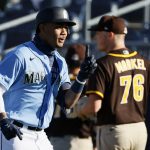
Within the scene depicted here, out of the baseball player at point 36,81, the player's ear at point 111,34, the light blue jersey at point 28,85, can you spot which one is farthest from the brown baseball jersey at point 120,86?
the light blue jersey at point 28,85

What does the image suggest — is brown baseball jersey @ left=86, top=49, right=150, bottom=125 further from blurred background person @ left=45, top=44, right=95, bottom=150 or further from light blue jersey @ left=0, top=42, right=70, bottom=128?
light blue jersey @ left=0, top=42, right=70, bottom=128

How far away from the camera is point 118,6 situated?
11195 millimetres

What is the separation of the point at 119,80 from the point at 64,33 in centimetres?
125

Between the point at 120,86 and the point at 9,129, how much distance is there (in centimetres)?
177

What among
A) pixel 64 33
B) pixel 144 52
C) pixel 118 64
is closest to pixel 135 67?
pixel 118 64

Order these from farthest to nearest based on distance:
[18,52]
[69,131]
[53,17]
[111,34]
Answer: [69,131], [111,34], [53,17], [18,52]

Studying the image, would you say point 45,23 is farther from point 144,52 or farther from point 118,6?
point 118,6

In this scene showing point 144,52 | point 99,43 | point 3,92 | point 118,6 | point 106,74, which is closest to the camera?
point 3,92

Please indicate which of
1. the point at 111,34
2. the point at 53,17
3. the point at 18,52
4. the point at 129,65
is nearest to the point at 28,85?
the point at 18,52

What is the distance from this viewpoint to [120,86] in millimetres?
6277

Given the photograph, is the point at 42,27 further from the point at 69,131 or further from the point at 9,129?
the point at 69,131

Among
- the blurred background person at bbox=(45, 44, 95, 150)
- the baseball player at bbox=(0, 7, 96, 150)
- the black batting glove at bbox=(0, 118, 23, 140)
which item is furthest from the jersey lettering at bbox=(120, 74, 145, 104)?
the black batting glove at bbox=(0, 118, 23, 140)

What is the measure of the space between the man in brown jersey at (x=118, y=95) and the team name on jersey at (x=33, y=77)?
1.14 m

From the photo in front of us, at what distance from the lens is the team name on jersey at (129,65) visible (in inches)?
247
